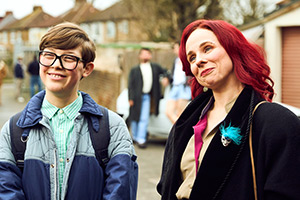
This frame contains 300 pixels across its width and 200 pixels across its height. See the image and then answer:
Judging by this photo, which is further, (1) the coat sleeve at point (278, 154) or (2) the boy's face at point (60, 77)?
(2) the boy's face at point (60, 77)

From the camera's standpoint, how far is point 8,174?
2539 millimetres

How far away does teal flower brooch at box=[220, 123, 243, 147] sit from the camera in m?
2.31

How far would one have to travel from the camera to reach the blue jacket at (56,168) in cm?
255

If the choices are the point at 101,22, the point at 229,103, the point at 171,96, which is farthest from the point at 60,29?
the point at 101,22

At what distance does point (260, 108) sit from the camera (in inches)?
91.4

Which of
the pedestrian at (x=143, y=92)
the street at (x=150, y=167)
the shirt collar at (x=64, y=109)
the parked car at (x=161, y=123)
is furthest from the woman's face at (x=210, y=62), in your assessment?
the parked car at (x=161, y=123)

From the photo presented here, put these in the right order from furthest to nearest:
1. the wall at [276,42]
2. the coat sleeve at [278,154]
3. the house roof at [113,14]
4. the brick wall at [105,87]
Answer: the house roof at [113,14]
the brick wall at [105,87]
the wall at [276,42]
the coat sleeve at [278,154]

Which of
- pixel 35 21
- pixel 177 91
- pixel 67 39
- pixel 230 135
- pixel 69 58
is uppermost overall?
pixel 35 21

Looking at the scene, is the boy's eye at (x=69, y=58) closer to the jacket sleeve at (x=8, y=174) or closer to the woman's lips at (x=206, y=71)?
the jacket sleeve at (x=8, y=174)

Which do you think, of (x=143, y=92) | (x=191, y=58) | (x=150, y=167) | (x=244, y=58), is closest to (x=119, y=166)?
(x=191, y=58)

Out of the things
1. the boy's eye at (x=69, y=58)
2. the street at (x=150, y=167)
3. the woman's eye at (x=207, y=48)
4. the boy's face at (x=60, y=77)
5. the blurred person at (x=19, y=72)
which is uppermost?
the woman's eye at (x=207, y=48)

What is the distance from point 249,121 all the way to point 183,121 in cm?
49

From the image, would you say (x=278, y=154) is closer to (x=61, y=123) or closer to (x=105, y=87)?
(x=61, y=123)

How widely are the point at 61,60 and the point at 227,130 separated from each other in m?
0.99
